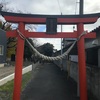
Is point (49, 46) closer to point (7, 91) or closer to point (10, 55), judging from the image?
point (10, 55)

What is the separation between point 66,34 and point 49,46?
6088cm

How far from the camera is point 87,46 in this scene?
1432cm

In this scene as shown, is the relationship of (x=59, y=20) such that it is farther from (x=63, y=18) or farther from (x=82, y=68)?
(x=82, y=68)

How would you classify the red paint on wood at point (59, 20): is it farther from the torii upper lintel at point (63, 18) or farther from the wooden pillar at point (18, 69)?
the wooden pillar at point (18, 69)

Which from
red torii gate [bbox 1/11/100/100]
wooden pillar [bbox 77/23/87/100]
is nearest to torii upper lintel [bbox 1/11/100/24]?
red torii gate [bbox 1/11/100/100]

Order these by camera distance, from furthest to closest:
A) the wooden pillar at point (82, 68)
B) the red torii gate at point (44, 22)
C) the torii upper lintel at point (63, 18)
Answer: the torii upper lintel at point (63, 18)
the red torii gate at point (44, 22)
the wooden pillar at point (82, 68)

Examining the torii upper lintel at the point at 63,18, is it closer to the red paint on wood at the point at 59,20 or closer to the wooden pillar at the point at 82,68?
the red paint on wood at the point at 59,20

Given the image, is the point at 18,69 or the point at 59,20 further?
the point at 59,20

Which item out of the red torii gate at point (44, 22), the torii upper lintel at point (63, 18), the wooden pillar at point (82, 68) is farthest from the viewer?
the torii upper lintel at point (63, 18)

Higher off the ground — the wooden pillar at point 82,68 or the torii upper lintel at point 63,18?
the torii upper lintel at point 63,18

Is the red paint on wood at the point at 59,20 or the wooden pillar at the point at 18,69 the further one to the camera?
the red paint on wood at the point at 59,20

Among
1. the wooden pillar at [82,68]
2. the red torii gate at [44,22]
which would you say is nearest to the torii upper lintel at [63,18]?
the red torii gate at [44,22]

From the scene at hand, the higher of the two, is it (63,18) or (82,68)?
(63,18)

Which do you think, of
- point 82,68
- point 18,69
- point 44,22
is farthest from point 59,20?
point 18,69
